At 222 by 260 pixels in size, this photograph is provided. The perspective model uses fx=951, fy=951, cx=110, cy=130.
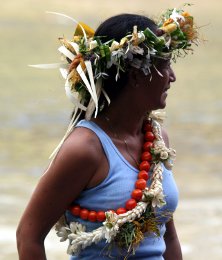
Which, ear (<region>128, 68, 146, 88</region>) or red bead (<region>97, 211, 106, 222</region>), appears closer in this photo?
red bead (<region>97, 211, 106, 222</region>)

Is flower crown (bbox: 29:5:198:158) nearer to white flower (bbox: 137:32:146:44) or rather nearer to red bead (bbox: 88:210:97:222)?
white flower (bbox: 137:32:146:44)

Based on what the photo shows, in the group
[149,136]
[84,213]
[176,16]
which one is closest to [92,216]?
[84,213]

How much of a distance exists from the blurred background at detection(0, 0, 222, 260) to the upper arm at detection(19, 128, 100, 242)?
0.83 m

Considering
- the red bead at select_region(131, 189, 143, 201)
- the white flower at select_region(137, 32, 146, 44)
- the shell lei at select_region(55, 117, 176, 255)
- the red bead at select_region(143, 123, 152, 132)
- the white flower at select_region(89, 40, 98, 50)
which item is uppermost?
the white flower at select_region(137, 32, 146, 44)

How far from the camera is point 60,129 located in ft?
40.3

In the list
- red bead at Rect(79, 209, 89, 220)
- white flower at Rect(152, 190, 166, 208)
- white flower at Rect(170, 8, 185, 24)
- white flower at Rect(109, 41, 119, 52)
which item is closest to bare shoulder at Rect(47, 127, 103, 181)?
red bead at Rect(79, 209, 89, 220)

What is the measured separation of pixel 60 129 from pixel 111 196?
8980mm

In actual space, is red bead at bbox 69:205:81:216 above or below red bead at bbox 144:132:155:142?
below

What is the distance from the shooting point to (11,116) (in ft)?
43.2

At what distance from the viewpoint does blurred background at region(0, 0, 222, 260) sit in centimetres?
816

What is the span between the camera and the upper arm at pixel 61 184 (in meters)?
3.24

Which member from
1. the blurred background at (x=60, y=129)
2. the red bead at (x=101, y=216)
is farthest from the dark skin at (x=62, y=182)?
the blurred background at (x=60, y=129)

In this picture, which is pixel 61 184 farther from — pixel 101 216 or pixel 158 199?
pixel 158 199

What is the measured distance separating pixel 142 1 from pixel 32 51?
1040 centimetres
